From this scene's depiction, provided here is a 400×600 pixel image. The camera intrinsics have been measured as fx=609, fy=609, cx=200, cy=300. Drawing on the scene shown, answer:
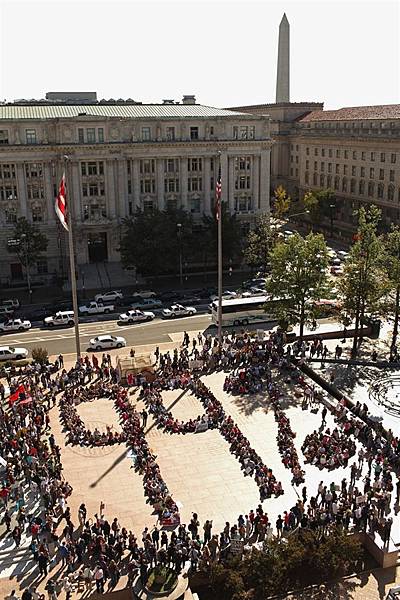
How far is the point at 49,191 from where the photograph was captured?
7619cm

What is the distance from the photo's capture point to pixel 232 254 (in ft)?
254

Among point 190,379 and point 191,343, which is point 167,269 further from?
point 190,379

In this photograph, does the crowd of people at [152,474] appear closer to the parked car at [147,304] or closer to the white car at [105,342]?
the white car at [105,342]

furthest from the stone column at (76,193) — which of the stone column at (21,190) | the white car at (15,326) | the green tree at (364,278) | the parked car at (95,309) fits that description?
the green tree at (364,278)

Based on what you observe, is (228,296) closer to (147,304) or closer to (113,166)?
(147,304)

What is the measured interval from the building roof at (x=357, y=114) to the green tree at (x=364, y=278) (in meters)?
52.1

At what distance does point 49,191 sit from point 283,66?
89.8 m

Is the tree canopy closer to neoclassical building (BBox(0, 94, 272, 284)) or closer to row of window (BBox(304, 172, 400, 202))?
neoclassical building (BBox(0, 94, 272, 284))

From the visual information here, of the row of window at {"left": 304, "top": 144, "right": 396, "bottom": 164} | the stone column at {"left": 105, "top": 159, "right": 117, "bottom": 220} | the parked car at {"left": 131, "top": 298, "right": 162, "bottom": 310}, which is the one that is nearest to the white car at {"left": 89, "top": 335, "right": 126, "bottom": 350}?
the parked car at {"left": 131, "top": 298, "right": 162, "bottom": 310}

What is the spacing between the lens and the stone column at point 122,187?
78.5 metres

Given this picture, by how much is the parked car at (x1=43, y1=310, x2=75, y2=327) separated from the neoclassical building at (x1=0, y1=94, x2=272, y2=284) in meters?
18.6

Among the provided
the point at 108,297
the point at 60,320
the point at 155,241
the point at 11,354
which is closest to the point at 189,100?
the point at 155,241

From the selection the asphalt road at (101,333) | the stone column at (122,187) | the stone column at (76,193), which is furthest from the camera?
the stone column at (122,187)

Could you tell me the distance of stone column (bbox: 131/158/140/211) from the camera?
79375mm
